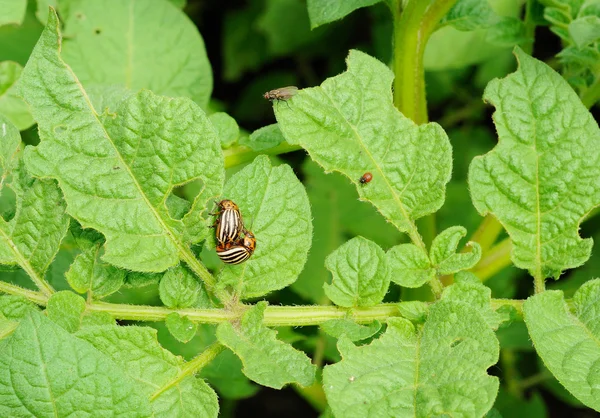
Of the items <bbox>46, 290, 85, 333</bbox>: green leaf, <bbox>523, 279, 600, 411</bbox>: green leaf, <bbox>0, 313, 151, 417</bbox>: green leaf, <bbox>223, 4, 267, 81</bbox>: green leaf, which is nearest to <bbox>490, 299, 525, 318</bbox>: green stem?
<bbox>523, 279, 600, 411</bbox>: green leaf

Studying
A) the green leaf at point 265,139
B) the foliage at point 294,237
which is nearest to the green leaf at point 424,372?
the foliage at point 294,237

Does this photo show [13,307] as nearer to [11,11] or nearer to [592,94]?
[11,11]

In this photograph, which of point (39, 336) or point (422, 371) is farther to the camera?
point (422, 371)

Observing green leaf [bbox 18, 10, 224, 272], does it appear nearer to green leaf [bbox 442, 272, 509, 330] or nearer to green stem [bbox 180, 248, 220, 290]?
green stem [bbox 180, 248, 220, 290]

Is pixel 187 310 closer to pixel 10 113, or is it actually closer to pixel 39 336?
pixel 39 336

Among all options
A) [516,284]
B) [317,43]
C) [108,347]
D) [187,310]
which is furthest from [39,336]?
[317,43]

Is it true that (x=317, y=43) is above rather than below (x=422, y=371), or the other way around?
below
